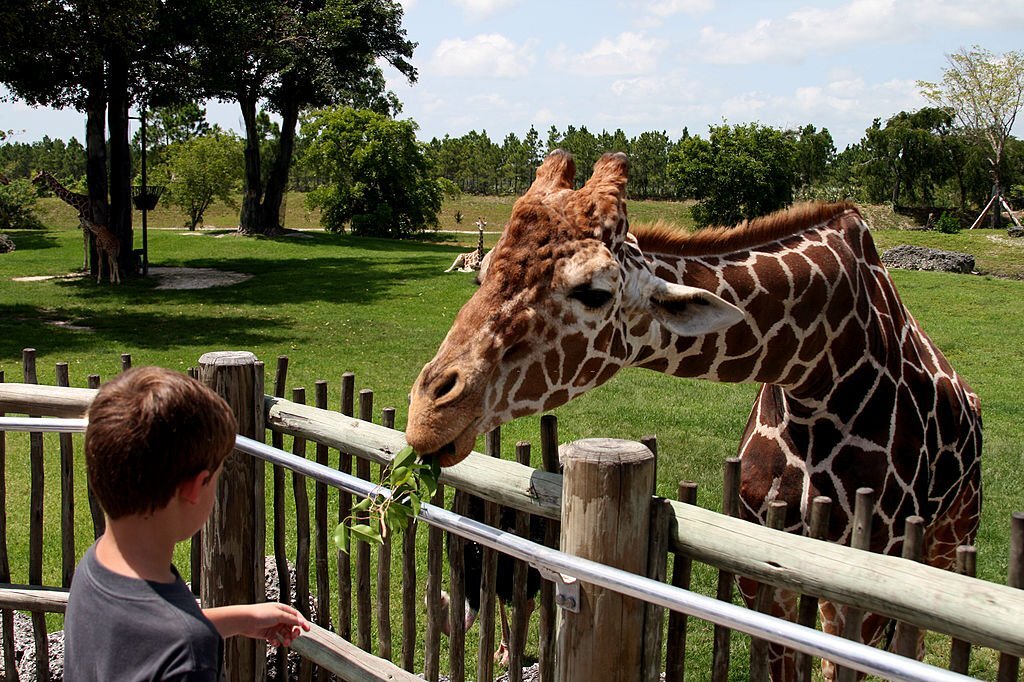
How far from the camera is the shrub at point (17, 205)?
45.0m

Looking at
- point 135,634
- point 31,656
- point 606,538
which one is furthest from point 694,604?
point 31,656

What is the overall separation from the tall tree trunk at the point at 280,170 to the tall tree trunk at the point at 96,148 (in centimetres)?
1268

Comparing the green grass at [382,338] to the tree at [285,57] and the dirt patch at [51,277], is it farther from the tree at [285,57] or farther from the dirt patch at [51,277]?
the tree at [285,57]

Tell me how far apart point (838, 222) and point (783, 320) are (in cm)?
76

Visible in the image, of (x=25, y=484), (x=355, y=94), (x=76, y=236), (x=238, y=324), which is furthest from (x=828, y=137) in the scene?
(x=25, y=484)

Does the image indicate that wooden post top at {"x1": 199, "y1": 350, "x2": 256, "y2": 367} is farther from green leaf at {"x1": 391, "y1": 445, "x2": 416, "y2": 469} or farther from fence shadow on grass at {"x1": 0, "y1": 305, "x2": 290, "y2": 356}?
fence shadow on grass at {"x1": 0, "y1": 305, "x2": 290, "y2": 356}

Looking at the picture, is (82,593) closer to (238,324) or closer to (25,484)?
(25,484)

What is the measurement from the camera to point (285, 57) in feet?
85.4

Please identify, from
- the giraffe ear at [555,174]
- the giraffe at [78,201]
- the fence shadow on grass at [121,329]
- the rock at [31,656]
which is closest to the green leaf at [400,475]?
the giraffe ear at [555,174]

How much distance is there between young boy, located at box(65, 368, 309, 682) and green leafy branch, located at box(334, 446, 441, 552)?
77cm

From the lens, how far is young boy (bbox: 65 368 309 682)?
2.06 metres

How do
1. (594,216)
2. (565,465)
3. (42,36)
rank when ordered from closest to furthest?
(565,465), (594,216), (42,36)

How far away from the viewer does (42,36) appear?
17.1m

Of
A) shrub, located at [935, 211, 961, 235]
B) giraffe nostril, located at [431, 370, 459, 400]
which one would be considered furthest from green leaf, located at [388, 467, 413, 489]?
shrub, located at [935, 211, 961, 235]
